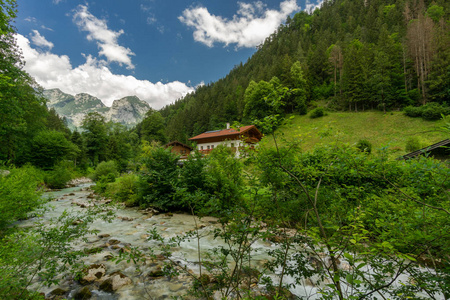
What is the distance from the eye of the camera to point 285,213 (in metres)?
4.81

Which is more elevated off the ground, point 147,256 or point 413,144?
point 413,144

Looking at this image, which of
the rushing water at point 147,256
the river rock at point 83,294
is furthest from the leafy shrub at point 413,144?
the river rock at point 83,294

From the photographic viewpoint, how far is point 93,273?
4332 mm

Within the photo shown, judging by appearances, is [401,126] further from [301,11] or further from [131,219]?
[301,11]

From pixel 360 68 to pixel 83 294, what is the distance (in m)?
49.1

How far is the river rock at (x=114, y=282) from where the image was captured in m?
3.91

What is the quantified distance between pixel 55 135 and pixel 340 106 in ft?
163

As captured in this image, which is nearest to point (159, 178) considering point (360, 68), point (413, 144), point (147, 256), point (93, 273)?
point (147, 256)

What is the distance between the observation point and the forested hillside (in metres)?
31.5

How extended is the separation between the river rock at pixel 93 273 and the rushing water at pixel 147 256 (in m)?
0.08

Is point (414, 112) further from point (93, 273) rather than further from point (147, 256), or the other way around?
point (93, 273)

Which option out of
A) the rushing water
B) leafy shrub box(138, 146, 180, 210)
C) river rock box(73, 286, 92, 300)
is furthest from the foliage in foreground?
leafy shrub box(138, 146, 180, 210)

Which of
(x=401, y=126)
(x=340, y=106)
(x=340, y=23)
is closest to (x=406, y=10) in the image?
(x=340, y=23)

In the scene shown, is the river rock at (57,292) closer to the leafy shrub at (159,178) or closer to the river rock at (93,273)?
the river rock at (93,273)
